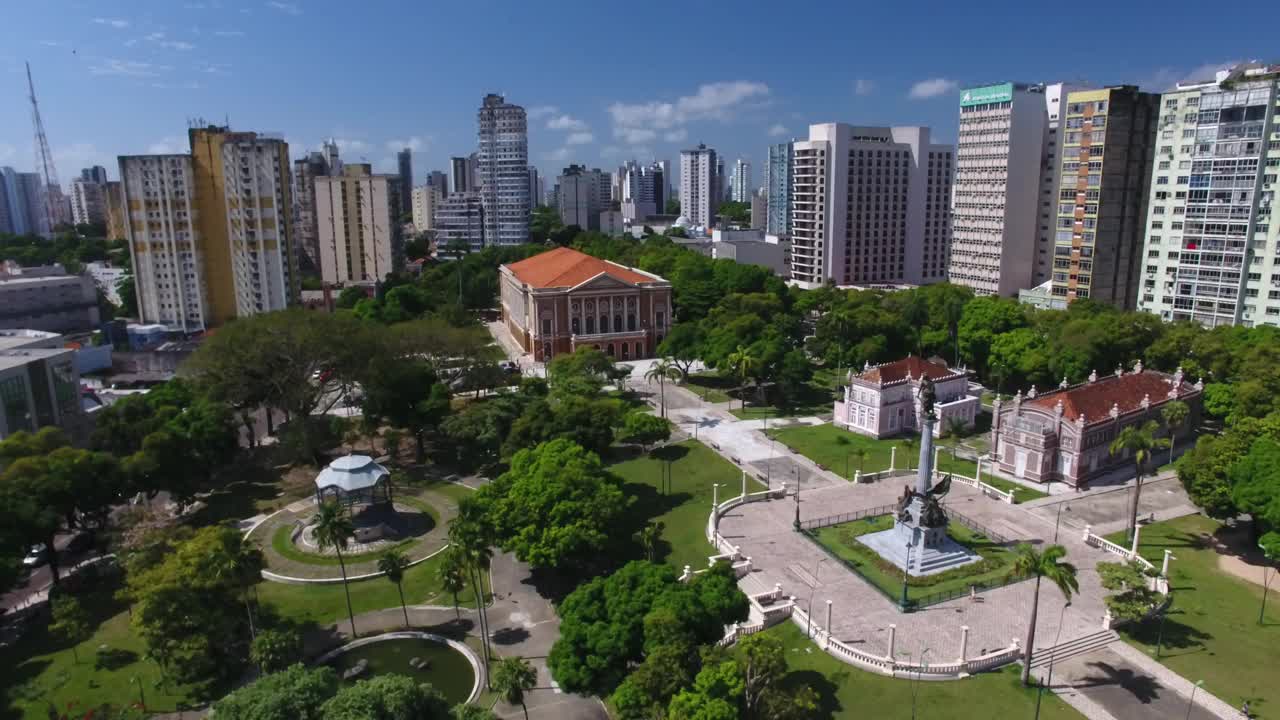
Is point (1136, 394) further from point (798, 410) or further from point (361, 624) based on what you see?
point (361, 624)

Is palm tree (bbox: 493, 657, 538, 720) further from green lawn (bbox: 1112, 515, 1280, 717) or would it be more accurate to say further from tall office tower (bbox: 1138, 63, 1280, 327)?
tall office tower (bbox: 1138, 63, 1280, 327)

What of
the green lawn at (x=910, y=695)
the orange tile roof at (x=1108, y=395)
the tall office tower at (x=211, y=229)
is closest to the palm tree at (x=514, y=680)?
the green lawn at (x=910, y=695)

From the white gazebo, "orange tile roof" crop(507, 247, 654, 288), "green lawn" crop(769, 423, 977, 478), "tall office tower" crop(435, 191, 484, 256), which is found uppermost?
"tall office tower" crop(435, 191, 484, 256)

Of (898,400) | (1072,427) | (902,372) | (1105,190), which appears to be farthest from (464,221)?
(1072,427)

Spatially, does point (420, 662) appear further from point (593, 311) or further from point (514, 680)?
point (593, 311)

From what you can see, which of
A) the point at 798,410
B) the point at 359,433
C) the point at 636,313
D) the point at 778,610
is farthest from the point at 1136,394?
the point at 359,433

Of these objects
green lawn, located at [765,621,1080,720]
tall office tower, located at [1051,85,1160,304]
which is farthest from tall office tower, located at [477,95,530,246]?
green lawn, located at [765,621,1080,720]
